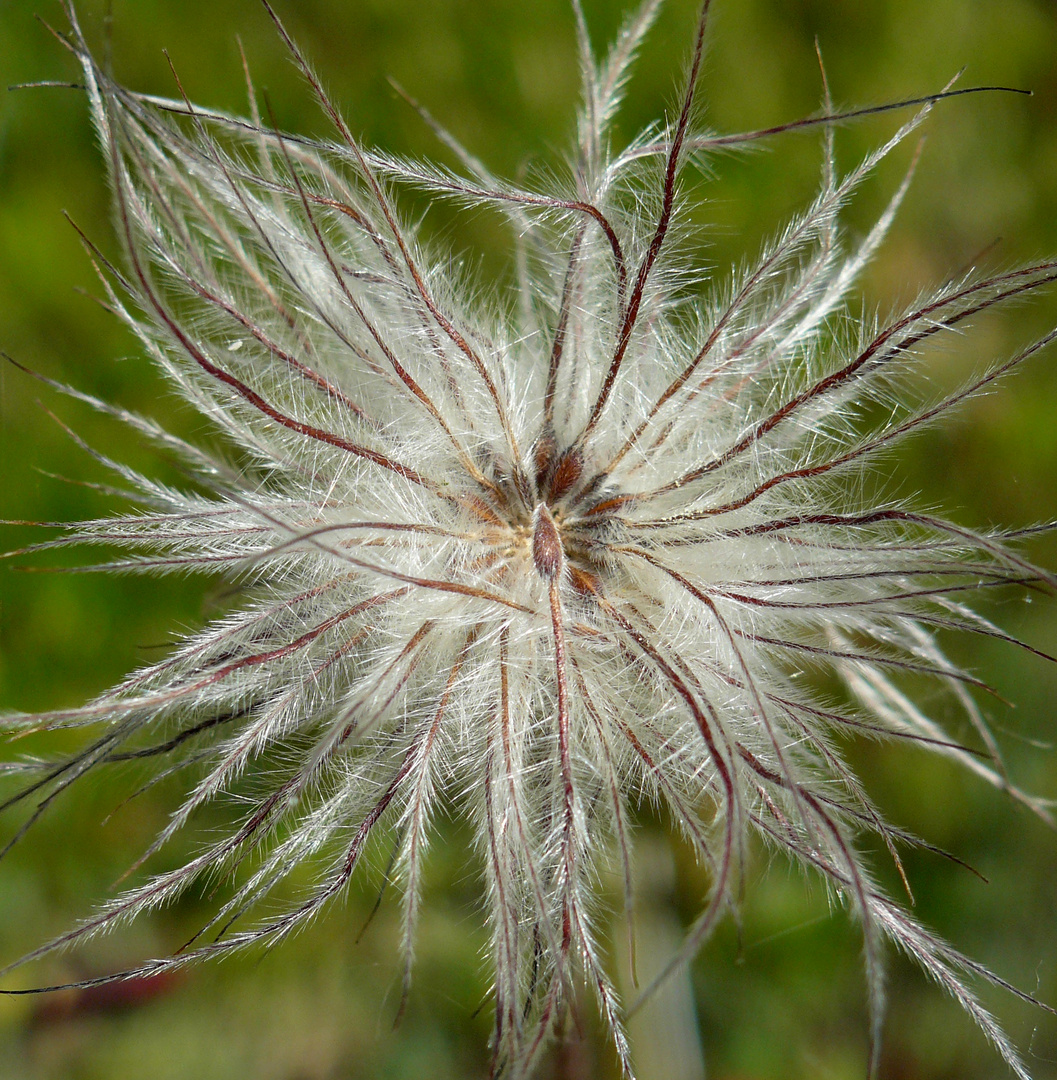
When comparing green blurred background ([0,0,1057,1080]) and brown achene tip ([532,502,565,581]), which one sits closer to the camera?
brown achene tip ([532,502,565,581])

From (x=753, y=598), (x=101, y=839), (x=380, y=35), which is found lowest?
(x=101, y=839)

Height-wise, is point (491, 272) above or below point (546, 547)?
above

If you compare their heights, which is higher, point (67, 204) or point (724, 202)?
point (724, 202)

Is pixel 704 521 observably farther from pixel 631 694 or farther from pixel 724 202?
pixel 724 202

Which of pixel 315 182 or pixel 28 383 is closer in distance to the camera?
pixel 315 182

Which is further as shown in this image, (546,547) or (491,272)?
(491,272)

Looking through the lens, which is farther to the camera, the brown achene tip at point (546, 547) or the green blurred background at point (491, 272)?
the green blurred background at point (491, 272)

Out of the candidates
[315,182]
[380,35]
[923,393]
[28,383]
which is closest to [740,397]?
[315,182]

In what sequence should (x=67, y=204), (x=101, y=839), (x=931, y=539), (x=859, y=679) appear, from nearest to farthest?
(x=931, y=539), (x=859, y=679), (x=101, y=839), (x=67, y=204)
